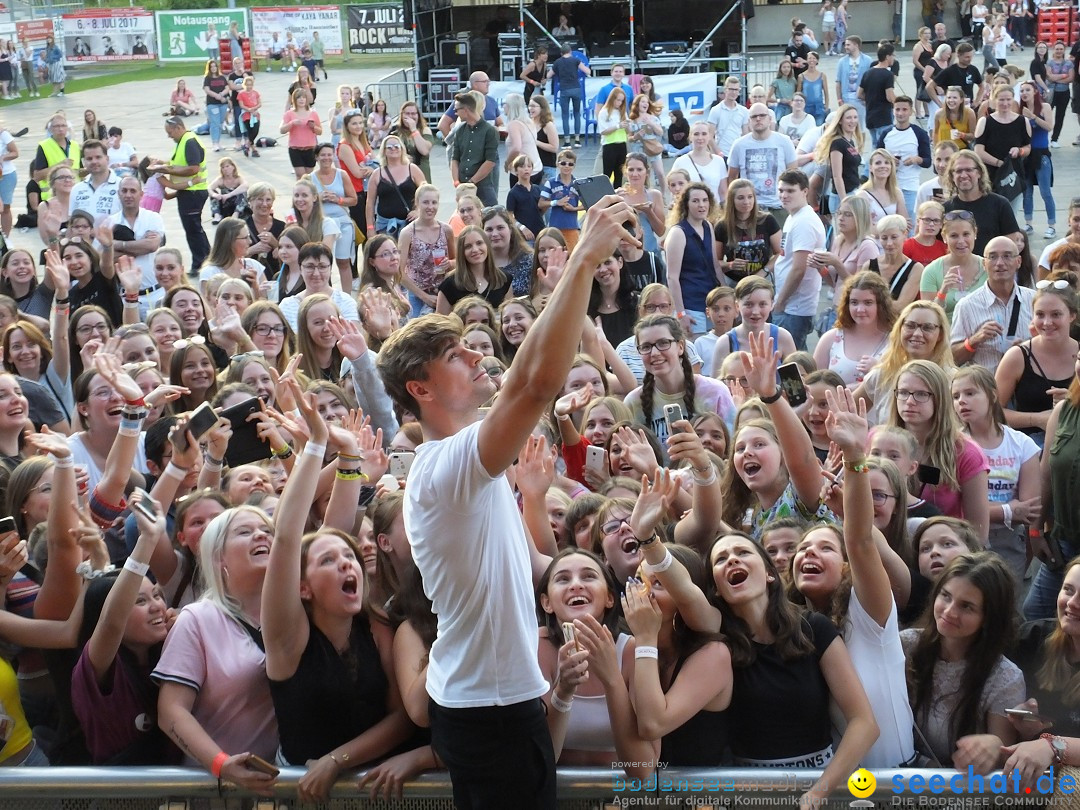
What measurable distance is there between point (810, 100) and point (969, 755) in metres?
16.7

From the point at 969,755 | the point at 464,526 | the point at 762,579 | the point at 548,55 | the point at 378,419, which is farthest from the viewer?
the point at 548,55

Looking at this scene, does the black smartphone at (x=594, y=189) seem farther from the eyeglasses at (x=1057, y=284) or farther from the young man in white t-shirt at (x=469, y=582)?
the eyeglasses at (x=1057, y=284)

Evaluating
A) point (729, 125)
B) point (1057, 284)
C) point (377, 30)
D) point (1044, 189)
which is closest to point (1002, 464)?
point (1057, 284)

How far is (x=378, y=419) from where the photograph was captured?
20.0ft

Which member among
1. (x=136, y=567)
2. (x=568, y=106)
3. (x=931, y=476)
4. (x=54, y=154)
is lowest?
(x=931, y=476)

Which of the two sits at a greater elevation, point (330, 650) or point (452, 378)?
point (452, 378)

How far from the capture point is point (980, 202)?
28.8 feet

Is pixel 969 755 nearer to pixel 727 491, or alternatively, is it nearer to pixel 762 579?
pixel 762 579

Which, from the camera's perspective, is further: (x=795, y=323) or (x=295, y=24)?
(x=295, y=24)

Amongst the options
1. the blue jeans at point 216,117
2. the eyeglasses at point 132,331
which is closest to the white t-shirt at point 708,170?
the eyeglasses at point 132,331

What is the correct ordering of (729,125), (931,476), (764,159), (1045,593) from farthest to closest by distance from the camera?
(729,125), (764,159), (931,476), (1045,593)

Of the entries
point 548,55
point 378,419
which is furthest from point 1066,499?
point 548,55

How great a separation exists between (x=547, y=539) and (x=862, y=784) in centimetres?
148

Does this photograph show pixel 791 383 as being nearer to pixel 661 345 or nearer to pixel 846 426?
pixel 846 426
